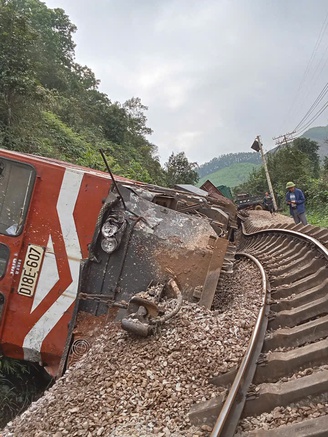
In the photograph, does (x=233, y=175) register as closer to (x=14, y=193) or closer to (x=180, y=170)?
(x=180, y=170)

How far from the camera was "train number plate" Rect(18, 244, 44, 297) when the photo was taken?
4191 millimetres

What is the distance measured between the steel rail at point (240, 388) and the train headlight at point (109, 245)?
163 centimetres

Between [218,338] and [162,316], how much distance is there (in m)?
0.55

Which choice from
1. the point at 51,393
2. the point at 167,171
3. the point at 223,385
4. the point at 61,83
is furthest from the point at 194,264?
the point at 167,171

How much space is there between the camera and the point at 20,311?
4.21 meters

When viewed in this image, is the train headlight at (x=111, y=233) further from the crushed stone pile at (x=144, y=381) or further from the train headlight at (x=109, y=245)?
the crushed stone pile at (x=144, y=381)

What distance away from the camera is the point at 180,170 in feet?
129

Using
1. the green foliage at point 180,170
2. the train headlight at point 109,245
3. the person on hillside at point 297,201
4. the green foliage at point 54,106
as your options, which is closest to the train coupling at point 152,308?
the train headlight at point 109,245

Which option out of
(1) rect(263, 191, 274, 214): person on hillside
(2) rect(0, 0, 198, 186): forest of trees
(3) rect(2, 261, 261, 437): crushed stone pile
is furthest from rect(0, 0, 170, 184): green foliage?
(3) rect(2, 261, 261, 437): crushed stone pile

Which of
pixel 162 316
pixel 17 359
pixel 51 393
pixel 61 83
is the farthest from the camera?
pixel 61 83

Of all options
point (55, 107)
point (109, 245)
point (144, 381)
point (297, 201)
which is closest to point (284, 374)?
point (144, 381)

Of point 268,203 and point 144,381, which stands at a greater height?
point 268,203

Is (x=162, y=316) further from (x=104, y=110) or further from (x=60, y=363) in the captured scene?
(x=104, y=110)

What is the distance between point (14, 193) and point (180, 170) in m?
35.7
